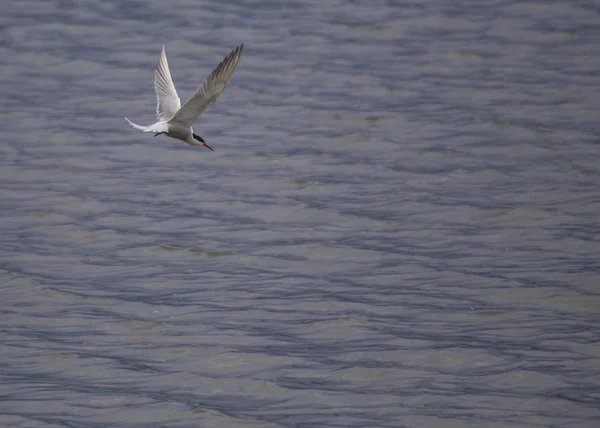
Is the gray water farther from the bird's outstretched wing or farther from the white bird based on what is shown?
the bird's outstretched wing

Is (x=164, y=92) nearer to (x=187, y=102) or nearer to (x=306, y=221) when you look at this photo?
(x=187, y=102)

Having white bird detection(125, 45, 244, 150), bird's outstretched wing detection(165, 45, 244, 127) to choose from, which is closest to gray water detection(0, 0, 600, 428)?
white bird detection(125, 45, 244, 150)

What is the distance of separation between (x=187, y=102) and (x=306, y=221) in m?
2.42

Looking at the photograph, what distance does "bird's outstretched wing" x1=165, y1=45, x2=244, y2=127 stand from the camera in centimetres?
1070

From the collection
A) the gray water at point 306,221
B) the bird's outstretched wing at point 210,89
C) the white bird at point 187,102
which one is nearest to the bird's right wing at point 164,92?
the white bird at point 187,102

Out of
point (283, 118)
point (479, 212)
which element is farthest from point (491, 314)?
point (283, 118)

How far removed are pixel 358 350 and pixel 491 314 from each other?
1326 millimetres

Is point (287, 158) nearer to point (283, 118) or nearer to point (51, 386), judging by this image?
point (283, 118)

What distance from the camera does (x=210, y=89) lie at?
11031mm

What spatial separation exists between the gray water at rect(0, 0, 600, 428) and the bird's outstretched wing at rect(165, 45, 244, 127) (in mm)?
1394

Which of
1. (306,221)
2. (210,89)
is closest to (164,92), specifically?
(210,89)

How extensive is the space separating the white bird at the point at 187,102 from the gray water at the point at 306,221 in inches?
47.9

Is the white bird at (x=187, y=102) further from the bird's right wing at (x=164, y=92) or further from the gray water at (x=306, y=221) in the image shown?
the gray water at (x=306, y=221)

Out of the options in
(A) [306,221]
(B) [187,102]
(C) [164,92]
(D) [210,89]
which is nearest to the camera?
(D) [210,89]
